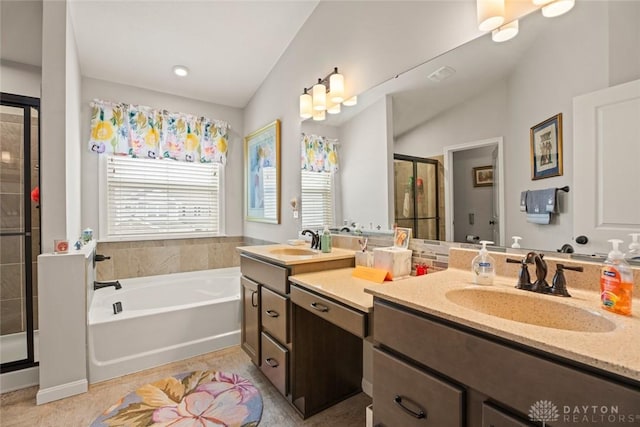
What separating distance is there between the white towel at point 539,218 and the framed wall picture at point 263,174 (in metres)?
2.11

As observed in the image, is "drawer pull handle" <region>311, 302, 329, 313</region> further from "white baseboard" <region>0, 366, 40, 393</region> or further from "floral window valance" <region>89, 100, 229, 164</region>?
"floral window valance" <region>89, 100, 229, 164</region>

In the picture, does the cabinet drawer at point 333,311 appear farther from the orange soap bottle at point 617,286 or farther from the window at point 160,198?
the window at point 160,198

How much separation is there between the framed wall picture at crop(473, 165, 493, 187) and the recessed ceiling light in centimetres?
281

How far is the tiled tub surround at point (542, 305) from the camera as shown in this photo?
59cm

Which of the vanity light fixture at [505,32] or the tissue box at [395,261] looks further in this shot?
the tissue box at [395,261]

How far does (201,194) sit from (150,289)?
1.15 m

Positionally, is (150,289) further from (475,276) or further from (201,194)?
(475,276)

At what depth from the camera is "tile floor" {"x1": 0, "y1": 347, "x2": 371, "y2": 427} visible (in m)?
1.65

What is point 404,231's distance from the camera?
66.1 inches

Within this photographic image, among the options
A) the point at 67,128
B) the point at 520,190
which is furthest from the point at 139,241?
the point at 520,190

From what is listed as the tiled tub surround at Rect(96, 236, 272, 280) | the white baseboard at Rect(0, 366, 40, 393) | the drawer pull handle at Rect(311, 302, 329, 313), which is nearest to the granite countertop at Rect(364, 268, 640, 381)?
the drawer pull handle at Rect(311, 302, 329, 313)

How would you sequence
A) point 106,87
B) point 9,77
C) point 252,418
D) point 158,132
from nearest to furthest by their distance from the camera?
point 252,418 < point 9,77 < point 106,87 < point 158,132

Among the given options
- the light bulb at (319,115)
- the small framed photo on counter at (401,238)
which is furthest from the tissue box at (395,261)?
the light bulb at (319,115)

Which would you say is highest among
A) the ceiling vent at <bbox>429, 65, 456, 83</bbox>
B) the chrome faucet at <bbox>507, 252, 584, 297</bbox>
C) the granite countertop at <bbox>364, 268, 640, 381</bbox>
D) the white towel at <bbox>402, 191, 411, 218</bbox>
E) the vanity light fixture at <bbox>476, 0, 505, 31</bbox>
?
the vanity light fixture at <bbox>476, 0, 505, 31</bbox>
